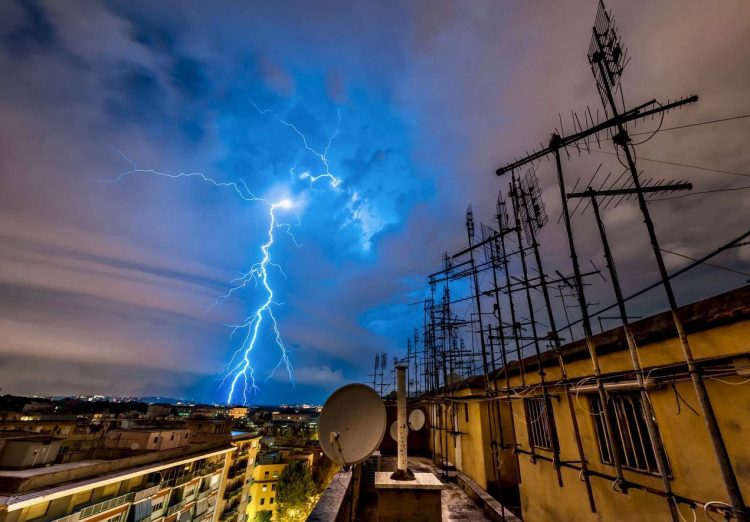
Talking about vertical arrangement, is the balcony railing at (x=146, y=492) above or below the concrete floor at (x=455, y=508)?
below

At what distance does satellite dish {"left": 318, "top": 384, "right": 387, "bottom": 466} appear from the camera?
17.3ft

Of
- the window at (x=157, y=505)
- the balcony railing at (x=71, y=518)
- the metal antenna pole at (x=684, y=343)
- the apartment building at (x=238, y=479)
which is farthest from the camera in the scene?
the apartment building at (x=238, y=479)

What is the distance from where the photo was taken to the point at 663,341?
4.26 m

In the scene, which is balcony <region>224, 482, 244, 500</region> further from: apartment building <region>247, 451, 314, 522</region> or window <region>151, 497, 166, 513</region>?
window <region>151, 497, 166, 513</region>

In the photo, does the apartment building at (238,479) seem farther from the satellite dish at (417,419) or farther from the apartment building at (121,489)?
the satellite dish at (417,419)

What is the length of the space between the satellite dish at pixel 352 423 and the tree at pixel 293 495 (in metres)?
31.6

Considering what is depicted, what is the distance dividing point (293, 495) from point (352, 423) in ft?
105

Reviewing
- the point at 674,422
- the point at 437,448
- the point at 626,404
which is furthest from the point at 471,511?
the point at 437,448

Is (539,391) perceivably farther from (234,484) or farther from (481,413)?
(234,484)

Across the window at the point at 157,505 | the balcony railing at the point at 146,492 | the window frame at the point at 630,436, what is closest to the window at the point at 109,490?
the balcony railing at the point at 146,492

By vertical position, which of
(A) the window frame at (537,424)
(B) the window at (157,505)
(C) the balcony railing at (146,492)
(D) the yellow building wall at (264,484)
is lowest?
(D) the yellow building wall at (264,484)

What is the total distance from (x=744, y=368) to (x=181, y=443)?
90.8 ft

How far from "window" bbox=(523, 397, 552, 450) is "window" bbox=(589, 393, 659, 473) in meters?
1.84

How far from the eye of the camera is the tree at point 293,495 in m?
28.9
